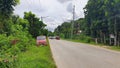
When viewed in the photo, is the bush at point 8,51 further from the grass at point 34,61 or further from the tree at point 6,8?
the tree at point 6,8

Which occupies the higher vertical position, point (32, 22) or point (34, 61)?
point (32, 22)

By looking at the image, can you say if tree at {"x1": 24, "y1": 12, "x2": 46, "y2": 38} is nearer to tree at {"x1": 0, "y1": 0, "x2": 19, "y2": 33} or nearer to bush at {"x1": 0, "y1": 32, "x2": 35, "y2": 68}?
bush at {"x1": 0, "y1": 32, "x2": 35, "y2": 68}

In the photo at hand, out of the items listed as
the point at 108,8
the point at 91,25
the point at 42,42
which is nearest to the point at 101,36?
the point at 91,25

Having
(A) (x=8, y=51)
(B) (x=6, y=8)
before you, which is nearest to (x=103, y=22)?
(B) (x=6, y=8)

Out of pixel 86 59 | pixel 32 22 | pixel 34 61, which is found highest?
pixel 32 22

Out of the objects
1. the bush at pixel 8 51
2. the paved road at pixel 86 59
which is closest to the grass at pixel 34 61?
the bush at pixel 8 51

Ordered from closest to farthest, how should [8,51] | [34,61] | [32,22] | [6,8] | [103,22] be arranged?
1. [34,61]
2. [8,51]
3. [6,8]
4. [32,22]
5. [103,22]

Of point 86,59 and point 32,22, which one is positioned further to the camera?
point 32,22

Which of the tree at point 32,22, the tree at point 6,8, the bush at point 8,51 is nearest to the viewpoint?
the bush at point 8,51

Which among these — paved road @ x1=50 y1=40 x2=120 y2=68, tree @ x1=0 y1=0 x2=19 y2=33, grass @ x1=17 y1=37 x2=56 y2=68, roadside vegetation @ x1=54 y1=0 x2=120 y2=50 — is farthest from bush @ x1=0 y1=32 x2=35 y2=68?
roadside vegetation @ x1=54 y1=0 x2=120 y2=50

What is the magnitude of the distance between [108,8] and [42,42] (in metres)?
17.2

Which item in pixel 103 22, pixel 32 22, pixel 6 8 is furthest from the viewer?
pixel 103 22

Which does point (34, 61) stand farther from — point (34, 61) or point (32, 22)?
point (32, 22)

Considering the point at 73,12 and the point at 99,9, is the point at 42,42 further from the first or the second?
the point at 73,12
